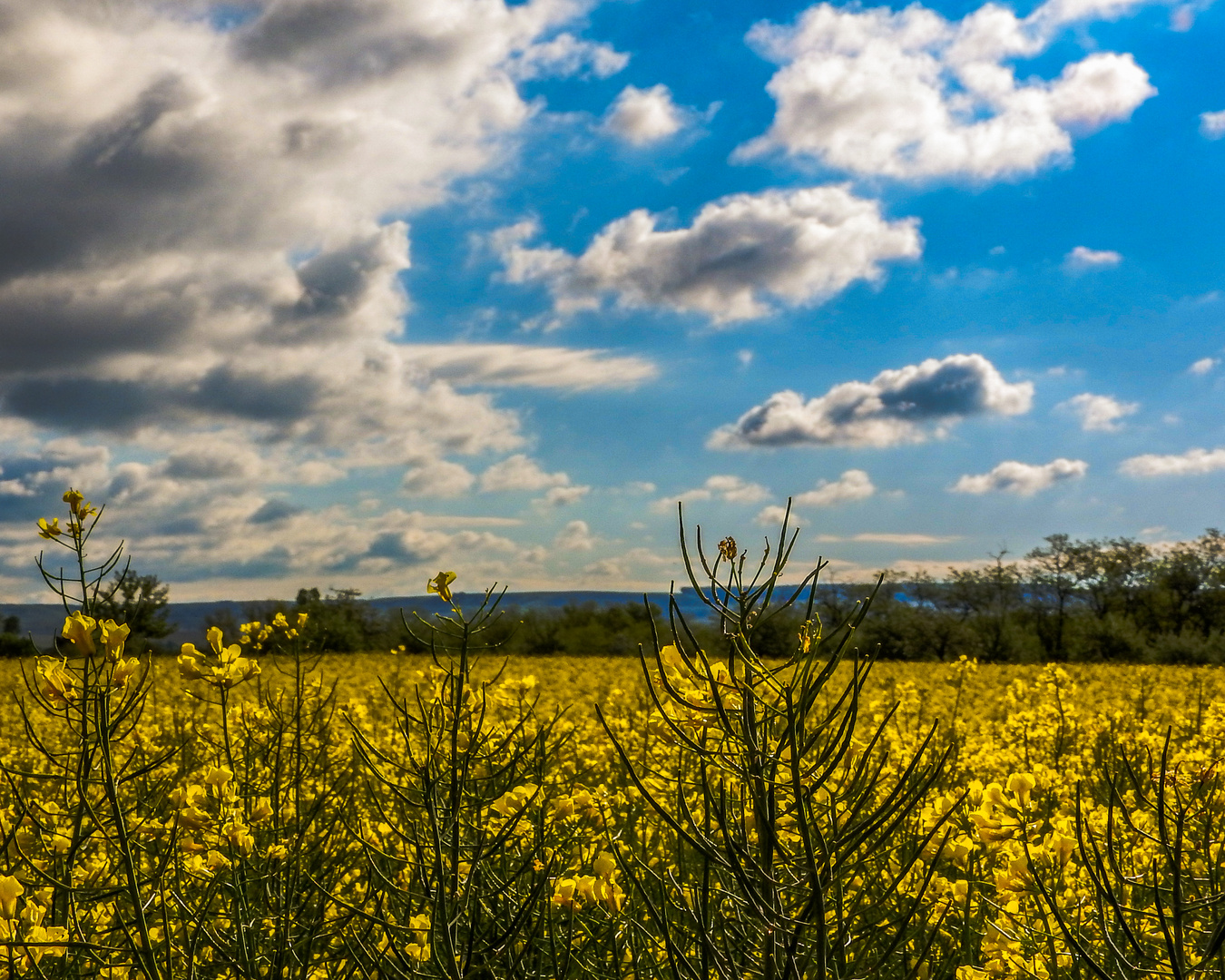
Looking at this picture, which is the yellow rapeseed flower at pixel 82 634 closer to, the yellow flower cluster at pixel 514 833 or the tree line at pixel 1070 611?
the yellow flower cluster at pixel 514 833

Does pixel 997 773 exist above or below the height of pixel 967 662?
below

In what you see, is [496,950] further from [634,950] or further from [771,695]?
[634,950]

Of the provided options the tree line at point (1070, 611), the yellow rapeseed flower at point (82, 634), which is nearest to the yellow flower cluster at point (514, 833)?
the yellow rapeseed flower at point (82, 634)

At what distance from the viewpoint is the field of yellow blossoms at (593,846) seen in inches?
47.1

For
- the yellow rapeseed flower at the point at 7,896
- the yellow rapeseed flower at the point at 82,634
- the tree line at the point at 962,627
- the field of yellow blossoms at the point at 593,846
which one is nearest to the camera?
the field of yellow blossoms at the point at 593,846

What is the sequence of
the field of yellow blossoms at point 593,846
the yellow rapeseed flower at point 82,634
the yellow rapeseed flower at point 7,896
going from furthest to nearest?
the yellow rapeseed flower at point 7,896 < the yellow rapeseed flower at point 82,634 < the field of yellow blossoms at point 593,846

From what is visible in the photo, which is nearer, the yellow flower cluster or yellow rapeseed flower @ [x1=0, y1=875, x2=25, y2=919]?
the yellow flower cluster

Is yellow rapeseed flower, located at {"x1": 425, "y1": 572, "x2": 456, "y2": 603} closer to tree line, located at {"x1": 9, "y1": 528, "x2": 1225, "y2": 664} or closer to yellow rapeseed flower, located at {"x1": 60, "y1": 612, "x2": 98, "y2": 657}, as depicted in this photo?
yellow rapeseed flower, located at {"x1": 60, "y1": 612, "x2": 98, "y2": 657}

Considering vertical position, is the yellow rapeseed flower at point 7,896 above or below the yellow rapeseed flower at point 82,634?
below

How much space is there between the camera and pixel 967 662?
26.4 feet

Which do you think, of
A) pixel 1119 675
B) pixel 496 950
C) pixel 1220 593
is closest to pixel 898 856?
pixel 496 950

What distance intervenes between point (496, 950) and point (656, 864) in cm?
262

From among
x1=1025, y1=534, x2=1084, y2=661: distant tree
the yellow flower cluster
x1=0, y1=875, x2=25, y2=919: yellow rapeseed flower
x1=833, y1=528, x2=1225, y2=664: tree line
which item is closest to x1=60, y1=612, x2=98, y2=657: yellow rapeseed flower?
the yellow flower cluster

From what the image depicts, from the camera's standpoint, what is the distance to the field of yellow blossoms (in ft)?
3.93
